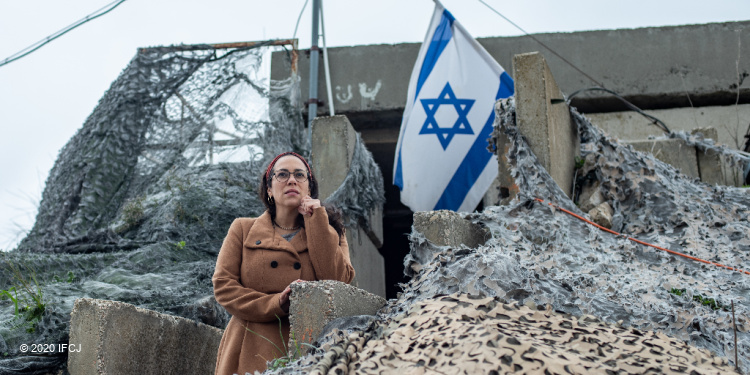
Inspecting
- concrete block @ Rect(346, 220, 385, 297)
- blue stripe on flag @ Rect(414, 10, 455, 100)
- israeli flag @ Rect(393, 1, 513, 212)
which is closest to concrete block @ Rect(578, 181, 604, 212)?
israeli flag @ Rect(393, 1, 513, 212)

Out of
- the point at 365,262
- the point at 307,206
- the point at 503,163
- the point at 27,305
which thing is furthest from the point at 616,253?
the point at 27,305

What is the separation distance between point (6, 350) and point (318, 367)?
2156 mm

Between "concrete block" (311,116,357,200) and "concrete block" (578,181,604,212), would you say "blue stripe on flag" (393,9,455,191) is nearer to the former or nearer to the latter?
"concrete block" (311,116,357,200)

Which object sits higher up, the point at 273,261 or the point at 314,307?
the point at 273,261

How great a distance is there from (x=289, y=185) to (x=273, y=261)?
1.17ft

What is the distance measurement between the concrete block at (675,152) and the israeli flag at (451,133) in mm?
1250

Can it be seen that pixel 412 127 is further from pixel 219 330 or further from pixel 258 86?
pixel 219 330

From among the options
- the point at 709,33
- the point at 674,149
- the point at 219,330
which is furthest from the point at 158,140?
the point at 709,33

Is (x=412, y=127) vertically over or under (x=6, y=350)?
over

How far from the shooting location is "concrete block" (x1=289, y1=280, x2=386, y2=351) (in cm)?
259

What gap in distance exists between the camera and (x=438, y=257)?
277 cm

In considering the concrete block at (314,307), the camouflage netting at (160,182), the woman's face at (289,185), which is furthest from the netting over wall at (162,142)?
the concrete block at (314,307)

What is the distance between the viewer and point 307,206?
9.89 feet

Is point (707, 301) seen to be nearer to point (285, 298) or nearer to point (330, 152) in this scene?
point (285, 298)
